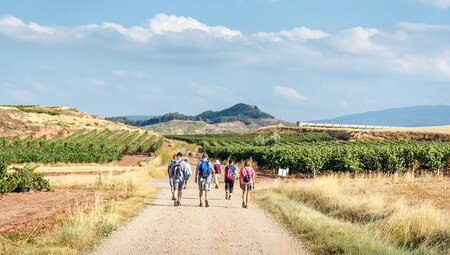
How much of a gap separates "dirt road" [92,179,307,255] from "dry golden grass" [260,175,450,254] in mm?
2841

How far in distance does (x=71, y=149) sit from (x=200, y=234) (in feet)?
161

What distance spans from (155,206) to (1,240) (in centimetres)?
810

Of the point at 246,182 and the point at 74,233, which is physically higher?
the point at 246,182

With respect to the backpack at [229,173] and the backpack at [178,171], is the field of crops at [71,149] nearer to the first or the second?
the backpack at [229,173]

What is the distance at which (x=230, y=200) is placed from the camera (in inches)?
922

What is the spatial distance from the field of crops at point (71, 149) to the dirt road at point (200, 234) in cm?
2195

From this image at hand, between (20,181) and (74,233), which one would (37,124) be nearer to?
(20,181)

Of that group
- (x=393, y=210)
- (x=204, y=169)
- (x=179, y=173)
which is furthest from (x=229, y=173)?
(x=393, y=210)

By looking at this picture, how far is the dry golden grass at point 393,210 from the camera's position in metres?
13.8

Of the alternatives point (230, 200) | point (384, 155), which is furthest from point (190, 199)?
point (384, 155)

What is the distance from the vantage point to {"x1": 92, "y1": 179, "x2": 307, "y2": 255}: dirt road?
12.1m

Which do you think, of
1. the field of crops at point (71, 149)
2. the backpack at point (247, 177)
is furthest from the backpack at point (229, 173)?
the field of crops at point (71, 149)

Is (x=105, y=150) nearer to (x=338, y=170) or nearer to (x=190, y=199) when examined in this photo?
(x=338, y=170)

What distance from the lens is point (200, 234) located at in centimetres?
1403
